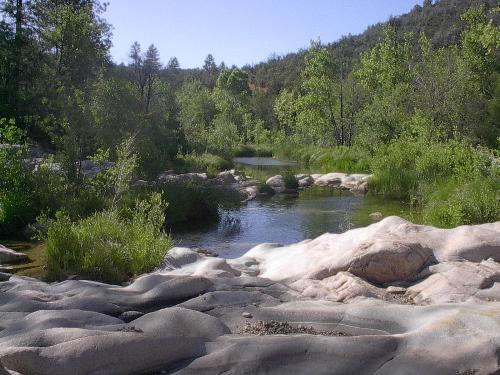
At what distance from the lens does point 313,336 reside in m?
4.49

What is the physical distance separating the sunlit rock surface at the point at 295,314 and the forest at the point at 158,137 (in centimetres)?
198

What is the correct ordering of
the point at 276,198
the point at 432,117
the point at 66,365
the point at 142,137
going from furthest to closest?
the point at 432,117
the point at 276,198
the point at 142,137
the point at 66,365

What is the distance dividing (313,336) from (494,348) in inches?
54.2

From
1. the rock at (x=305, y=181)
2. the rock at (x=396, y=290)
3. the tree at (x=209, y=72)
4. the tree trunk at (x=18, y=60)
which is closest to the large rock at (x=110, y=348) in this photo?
the rock at (x=396, y=290)

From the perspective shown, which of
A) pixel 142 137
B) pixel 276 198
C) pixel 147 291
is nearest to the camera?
pixel 147 291

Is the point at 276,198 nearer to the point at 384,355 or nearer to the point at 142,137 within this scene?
the point at 142,137

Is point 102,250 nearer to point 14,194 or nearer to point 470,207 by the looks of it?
point 14,194

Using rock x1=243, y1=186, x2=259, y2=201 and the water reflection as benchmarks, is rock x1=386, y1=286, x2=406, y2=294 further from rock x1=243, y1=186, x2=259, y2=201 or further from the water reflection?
rock x1=243, y1=186, x2=259, y2=201

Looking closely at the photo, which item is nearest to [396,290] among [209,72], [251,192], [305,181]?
[251,192]

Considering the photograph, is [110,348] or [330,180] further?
[330,180]

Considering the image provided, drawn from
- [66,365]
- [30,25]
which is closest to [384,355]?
[66,365]

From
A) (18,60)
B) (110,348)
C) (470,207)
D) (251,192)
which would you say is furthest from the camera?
(18,60)

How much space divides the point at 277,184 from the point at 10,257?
14916 mm

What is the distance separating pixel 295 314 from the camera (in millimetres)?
5469
